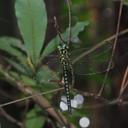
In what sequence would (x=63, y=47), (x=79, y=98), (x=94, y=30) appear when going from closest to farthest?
(x=63, y=47) → (x=79, y=98) → (x=94, y=30)

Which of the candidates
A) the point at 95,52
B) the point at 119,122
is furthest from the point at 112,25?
the point at 95,52

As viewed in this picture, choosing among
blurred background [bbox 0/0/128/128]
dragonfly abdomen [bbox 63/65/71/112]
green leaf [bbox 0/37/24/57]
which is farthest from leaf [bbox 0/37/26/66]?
blurred background [bbox 0/0/128/128]

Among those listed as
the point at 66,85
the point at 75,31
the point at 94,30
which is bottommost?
the point at 66,85

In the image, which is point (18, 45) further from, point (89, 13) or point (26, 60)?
point (89, 13)

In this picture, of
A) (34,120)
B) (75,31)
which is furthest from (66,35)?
(34,120)

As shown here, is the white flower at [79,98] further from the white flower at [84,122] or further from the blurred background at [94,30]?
the blurred background at [94,30]

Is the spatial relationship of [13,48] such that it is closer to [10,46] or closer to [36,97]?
[10,46]
